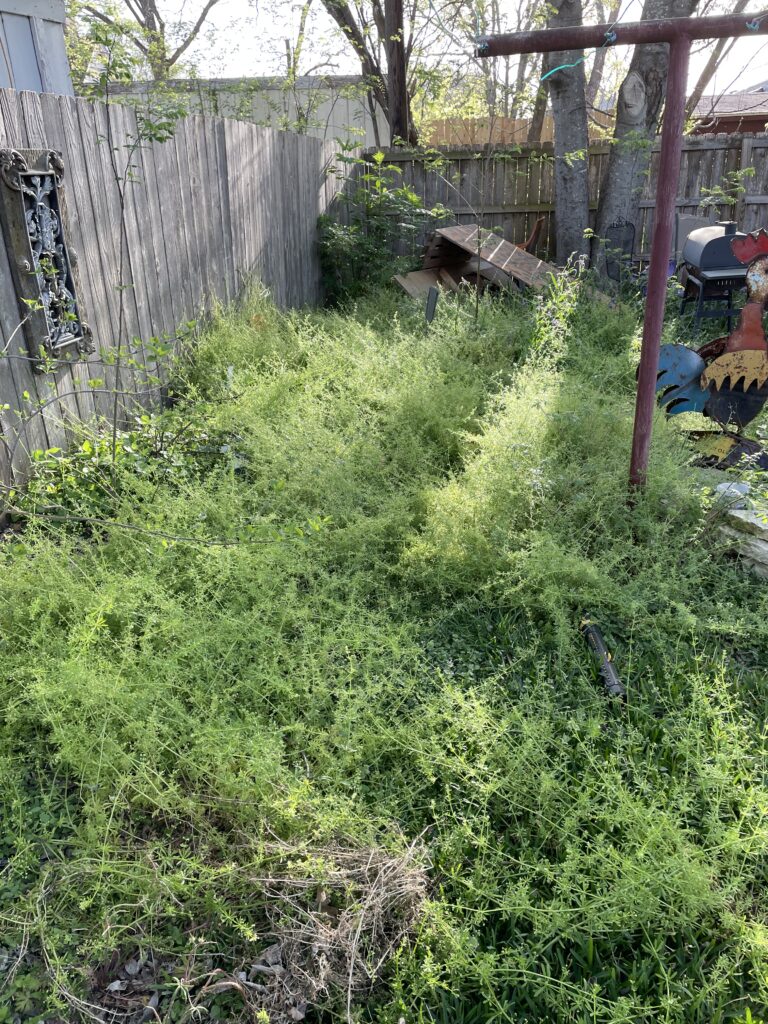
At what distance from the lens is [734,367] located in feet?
12.5

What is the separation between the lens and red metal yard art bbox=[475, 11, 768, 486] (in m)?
2.68

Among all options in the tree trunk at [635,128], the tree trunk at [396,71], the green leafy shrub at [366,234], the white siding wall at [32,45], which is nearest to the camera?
the white siding wall at [32,45]

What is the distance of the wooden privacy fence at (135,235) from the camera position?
3403mm

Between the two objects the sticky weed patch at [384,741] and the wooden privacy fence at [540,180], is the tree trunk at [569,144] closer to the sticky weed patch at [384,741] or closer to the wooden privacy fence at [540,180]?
the wooden privacy fence at [540,180]

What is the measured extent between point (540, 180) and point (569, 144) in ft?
3.92

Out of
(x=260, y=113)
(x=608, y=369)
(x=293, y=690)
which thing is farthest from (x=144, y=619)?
(x=260, y=113)

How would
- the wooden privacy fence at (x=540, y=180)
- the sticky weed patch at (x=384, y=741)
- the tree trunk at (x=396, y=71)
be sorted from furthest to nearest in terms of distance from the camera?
1. the tree trunk at (x=396, y=71)
2. the wooden privacy fence at (x=540, y=180)
3. the sticky weed patch at (x=384, y=741)

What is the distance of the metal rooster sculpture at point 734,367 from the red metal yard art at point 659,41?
3.41ft

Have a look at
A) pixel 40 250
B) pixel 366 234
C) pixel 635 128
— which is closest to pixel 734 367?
pixel 40 250

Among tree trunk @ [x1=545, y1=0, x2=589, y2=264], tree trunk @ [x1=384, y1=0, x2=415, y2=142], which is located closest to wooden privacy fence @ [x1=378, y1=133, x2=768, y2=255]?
tree trunk @ [x1=545, y1=0, x2=589, y2=264]

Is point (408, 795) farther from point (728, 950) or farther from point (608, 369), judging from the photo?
point (608, 369)

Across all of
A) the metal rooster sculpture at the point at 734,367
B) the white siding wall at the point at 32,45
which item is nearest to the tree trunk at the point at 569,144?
the metal rooster sculpture at the point at 734,367

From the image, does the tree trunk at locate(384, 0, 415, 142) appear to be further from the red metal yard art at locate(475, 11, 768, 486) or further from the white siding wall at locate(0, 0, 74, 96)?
the red metal yard art at locate(475, 11, 768, 486)

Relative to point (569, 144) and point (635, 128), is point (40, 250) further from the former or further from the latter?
point (635, 128)
